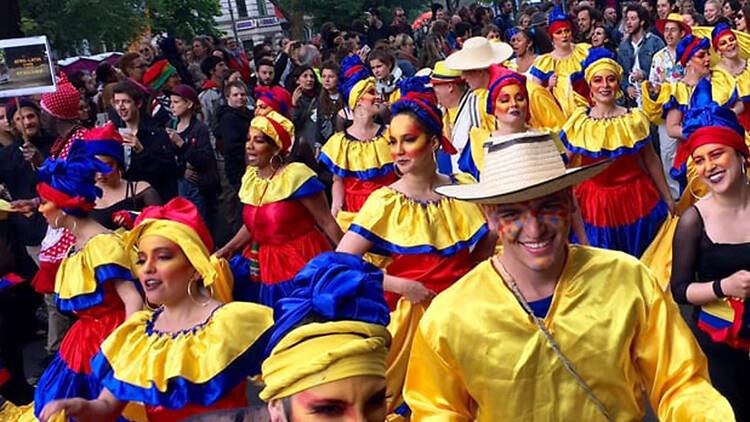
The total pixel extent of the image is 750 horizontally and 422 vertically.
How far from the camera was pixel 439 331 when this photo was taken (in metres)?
3.09

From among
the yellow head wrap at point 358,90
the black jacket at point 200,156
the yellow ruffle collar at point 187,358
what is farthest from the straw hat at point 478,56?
the yellow ruffle collar at point 187,358

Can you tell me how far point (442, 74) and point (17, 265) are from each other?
396 cm

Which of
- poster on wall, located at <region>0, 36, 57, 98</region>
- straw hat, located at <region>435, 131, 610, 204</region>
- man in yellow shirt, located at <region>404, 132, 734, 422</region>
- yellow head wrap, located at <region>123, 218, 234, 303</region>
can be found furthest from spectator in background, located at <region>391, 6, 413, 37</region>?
man in yellow shirt, located at <region>404, 132, 734, 422</region>

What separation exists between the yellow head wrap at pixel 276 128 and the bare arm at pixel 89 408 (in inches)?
114

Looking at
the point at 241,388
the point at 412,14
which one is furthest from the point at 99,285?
the point at 412,14

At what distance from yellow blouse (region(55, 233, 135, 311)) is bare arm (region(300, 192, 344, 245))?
1794 mm

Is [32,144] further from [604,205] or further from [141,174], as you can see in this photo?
[604,205]

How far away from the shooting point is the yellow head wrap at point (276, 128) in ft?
21.8

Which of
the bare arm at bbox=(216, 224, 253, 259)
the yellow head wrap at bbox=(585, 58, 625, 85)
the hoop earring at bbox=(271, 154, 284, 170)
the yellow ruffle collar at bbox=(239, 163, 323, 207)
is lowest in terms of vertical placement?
the bare arm at bbox=(216, 224, 253, 259)

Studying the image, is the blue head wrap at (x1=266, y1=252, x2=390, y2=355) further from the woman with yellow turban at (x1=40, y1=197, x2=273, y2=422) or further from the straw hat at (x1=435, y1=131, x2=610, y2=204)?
the woman with yellow turban at (x1=40, y1=197, x2=273, y2=422)

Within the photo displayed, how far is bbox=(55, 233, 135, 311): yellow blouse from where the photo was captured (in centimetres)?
488

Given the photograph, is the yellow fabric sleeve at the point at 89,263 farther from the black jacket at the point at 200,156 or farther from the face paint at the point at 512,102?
the black jacket at the point at 200,156

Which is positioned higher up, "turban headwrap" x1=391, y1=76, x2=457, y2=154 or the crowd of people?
"turban headwrap" x1=391, y1=76, x2=457, y2=154

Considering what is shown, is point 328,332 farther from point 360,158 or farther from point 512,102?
point 360,158
